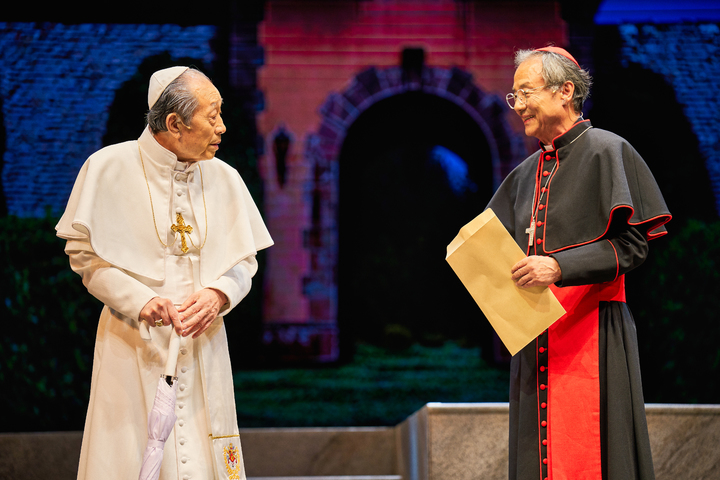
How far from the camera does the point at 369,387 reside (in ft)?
16.6

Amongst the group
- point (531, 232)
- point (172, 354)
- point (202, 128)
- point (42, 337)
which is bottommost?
point (42, 337)

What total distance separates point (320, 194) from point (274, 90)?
894 mm

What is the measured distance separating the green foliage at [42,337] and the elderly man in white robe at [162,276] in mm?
3164

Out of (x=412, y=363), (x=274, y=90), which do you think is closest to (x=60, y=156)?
(x=274, y=90)

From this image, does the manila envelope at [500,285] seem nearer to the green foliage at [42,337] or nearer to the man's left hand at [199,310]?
the man's left hand at [199,310]

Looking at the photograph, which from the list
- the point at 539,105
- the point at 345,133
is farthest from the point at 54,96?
the point at 539,105

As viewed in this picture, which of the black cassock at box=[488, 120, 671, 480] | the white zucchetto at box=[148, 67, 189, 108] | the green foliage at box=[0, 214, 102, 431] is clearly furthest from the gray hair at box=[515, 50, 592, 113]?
the green foliage at box=[0, 214, 102, 431]

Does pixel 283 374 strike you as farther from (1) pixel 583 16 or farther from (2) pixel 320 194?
(1) pixel 583 16

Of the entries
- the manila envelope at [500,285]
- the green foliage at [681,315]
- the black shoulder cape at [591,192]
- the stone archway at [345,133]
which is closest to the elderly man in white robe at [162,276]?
the manila envelope at [500,285]

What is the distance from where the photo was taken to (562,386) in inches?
72.9

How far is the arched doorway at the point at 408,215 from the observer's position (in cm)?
511

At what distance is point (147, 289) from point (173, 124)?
520 millimetres

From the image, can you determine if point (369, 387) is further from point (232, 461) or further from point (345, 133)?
point (232, 461)

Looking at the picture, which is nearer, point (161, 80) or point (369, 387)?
point (161, 80)
